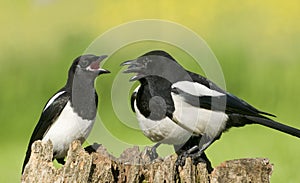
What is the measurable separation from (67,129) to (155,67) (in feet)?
Answer: 1.75

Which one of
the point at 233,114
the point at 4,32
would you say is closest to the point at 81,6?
the point at 4,32

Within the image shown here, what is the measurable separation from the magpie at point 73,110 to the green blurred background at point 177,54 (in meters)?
1.06

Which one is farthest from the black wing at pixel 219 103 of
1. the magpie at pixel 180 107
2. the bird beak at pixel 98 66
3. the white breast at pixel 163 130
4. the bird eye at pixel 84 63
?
the bird eye at pixel 84 63

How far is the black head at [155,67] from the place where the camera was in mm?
3729

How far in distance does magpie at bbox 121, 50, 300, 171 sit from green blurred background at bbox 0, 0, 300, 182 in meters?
1.28

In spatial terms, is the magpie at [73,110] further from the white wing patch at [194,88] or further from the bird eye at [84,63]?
the white wing patch at [194,88]

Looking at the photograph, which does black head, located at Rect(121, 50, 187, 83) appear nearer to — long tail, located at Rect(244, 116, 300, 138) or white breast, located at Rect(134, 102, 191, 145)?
white breast, located at Rect(134, 102, 191, 145)

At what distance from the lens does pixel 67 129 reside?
4.02m

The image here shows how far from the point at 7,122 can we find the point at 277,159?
215cm

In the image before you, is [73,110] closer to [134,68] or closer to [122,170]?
[134,68]

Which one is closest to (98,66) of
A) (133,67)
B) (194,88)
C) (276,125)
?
(133,67)

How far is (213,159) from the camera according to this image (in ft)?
17.4

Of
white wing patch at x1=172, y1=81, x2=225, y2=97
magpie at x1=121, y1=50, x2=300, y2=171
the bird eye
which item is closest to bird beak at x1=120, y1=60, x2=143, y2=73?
magpie at x1=121, y1=50, x2=300, y2=171

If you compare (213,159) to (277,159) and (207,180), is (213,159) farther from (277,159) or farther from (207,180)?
(207,180)
